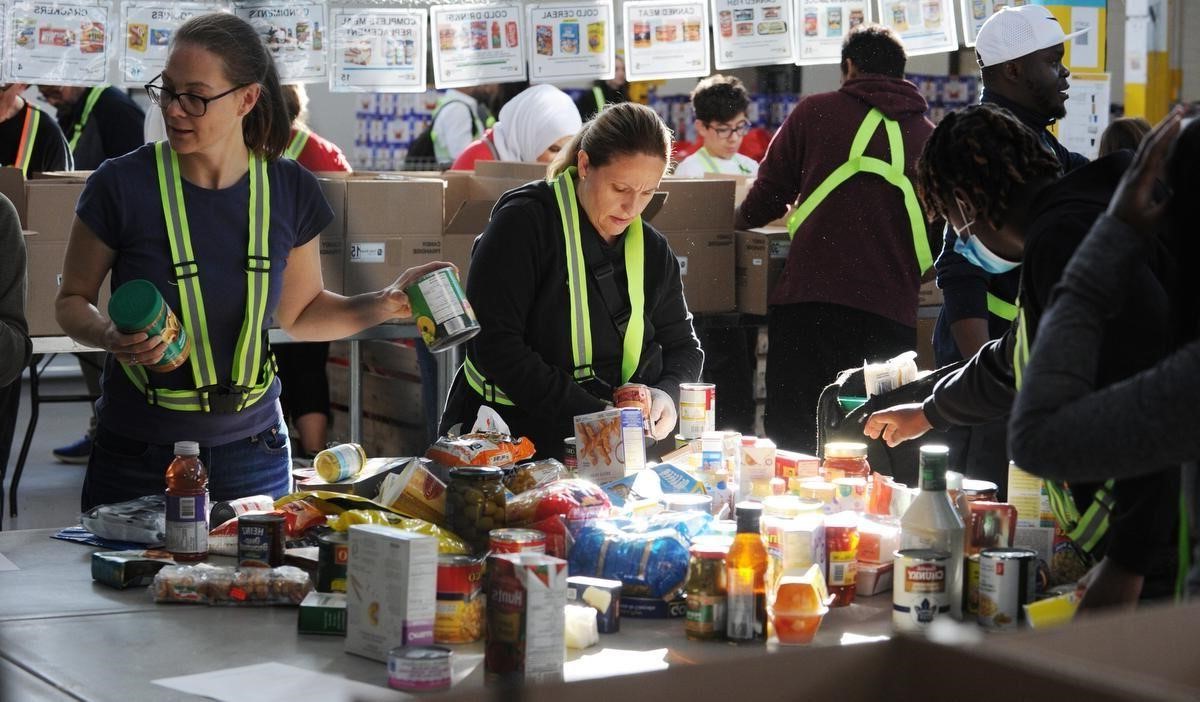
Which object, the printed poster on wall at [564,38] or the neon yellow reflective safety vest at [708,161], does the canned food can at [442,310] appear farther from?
the neon yellow reflective safety vest at [708,161]

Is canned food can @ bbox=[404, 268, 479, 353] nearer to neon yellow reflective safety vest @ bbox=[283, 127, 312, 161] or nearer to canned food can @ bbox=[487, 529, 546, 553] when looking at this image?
canned food can @ bbox=[487, 529, 546, 553]

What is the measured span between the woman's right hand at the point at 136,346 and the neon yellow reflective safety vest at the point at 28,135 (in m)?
4.34

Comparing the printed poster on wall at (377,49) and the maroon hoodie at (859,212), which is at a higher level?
the printed poster on wall at (377,49)

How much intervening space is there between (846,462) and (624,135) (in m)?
1.07

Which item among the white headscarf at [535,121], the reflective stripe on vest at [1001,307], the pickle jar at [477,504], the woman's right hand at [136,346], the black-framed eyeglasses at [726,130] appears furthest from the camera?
the black-framed eyeglasses at [726,130]

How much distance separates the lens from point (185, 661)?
7.03 feet

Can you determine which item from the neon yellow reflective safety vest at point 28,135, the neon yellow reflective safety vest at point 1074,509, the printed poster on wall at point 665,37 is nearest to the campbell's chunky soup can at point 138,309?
the neon yellow reflective safety vest at point 1074,509

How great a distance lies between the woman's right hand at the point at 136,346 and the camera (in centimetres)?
268

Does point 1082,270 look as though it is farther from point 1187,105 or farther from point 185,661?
point 185,661

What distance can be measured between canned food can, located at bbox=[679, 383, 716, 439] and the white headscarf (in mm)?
3171

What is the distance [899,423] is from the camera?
2.92 meters

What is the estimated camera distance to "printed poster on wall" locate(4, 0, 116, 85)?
5230mm

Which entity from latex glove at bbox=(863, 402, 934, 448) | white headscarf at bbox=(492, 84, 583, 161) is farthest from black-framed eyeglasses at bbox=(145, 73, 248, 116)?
white headscarf at bbox=(492, 84, 583, 161)

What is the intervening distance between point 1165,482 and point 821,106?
3.40 m
